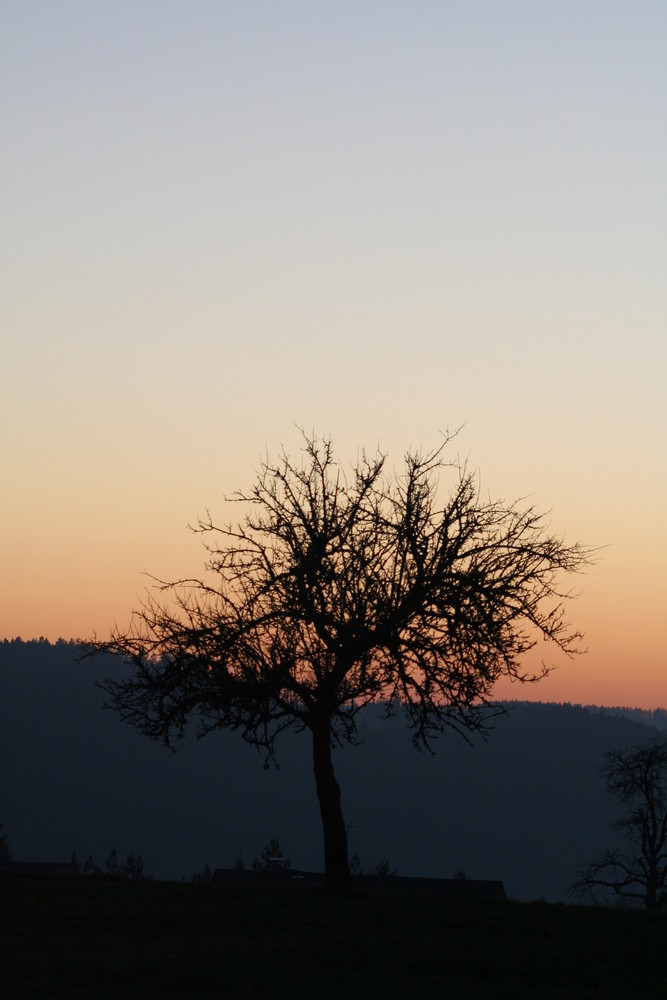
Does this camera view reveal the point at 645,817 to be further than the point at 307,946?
Yes

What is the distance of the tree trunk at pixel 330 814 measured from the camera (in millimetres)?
20422

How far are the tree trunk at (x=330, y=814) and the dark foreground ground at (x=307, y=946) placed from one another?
1.32 metres

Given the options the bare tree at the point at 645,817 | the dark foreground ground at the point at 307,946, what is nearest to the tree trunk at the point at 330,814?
the dark foreground ground at the point at 307,946

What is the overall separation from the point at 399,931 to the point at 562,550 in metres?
8.22

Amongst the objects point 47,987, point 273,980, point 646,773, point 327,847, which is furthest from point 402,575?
point 646,773

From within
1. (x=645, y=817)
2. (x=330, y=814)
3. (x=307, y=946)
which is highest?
(x=330, y=814)

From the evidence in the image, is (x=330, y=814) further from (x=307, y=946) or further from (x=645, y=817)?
(x=645, y=817)

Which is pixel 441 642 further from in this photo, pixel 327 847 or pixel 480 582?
pixel 327 847

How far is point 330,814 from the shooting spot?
2042cm

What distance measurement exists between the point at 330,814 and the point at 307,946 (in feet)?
20.3

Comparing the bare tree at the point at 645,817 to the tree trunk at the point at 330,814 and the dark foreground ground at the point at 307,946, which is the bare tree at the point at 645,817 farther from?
the dark foreground ground at the point at 307,946

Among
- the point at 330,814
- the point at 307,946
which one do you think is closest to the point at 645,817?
the point at 330,814

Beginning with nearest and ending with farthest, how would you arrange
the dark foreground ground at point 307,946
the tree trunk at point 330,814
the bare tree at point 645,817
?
the dark foreground ground at point 307,946 < the tree trunk at point 330,814 < the bare tree at point 645,817

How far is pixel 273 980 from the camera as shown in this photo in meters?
12.3
